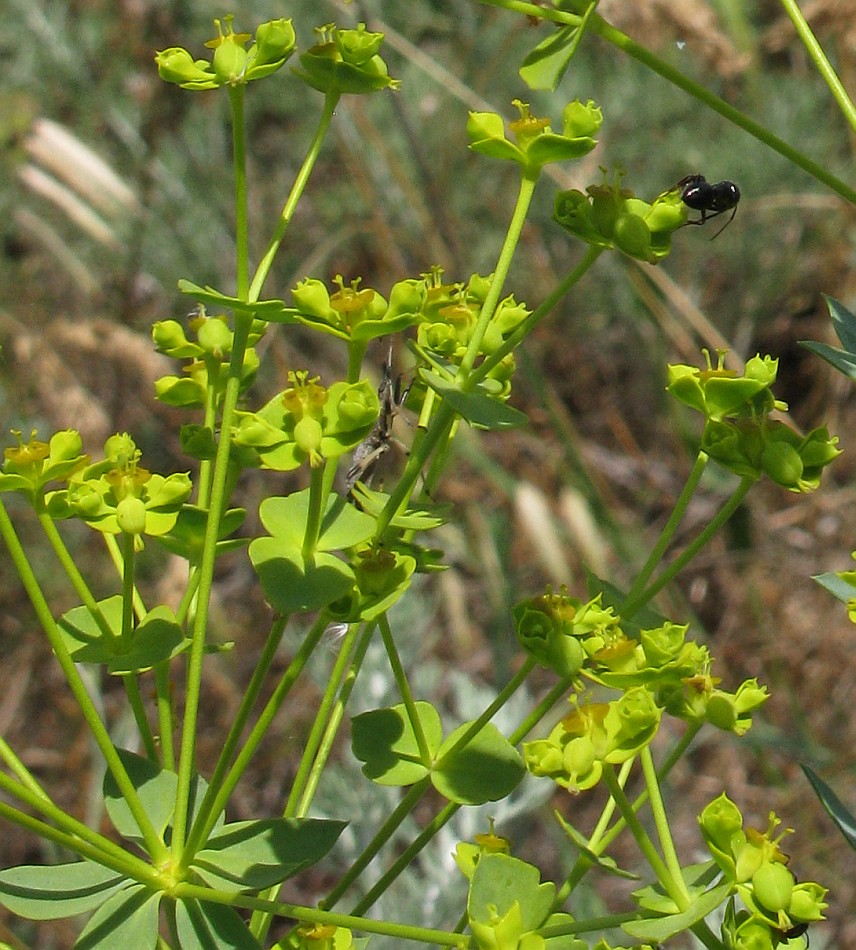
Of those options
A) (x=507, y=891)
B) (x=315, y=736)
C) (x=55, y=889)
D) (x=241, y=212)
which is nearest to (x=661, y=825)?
(x=507, y=891)

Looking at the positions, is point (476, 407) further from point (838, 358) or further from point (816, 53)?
point (816, 53)

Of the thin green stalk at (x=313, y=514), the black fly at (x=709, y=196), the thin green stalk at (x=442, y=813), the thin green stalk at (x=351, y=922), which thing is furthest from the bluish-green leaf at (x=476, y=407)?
the black fly at (x=709, y=196)

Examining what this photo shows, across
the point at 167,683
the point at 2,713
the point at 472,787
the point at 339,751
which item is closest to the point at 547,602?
the point at 472,787

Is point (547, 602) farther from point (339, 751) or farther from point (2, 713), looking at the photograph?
point (2, 713)

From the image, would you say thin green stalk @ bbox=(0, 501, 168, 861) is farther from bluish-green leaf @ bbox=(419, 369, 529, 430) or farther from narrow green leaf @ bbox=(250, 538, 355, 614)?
bluish-green leaf @ bbox=(419, 369, 529, 430)

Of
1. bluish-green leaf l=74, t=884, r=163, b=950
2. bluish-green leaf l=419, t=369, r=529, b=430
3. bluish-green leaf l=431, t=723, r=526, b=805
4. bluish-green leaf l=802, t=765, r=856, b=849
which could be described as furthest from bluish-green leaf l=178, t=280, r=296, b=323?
bluish-green leaf l=802, t=765, r=856, b=849
